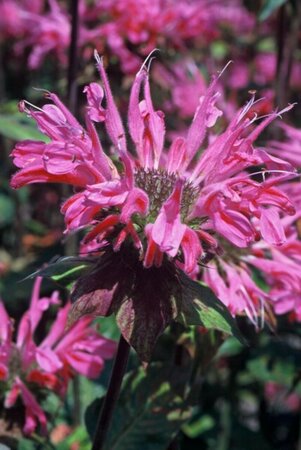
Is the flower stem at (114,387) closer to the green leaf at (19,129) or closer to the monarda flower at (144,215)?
the monarda flower at (144,215)

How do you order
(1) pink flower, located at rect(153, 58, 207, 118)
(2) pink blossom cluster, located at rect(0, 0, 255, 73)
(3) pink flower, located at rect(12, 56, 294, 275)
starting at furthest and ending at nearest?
1. (1) pink flower, located at rect(153, 58, 207, 118)
2. (2) pink blossom cluster, located at rect(0, 0, 255, 73)
3. (3) pink flower, located at rect(12, 56, 294, 275)

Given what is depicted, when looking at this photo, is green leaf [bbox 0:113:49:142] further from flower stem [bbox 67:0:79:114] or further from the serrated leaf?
the serrated leaf

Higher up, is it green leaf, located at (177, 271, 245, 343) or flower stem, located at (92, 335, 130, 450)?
green leaf, located at (177, 271, 245, 343)

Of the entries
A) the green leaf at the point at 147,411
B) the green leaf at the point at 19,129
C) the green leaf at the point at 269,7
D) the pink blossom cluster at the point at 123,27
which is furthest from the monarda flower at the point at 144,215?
the pink blossom cluster at the point at 123,27

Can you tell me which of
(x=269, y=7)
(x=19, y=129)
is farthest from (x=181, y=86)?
(x=19, y=129)

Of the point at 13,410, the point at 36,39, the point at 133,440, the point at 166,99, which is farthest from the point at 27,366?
the point at 36,39

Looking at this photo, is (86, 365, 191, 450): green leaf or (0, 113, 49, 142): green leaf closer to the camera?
(86, 365, 191, 450): green leaf

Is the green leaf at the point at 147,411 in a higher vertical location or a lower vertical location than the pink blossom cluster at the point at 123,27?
lower

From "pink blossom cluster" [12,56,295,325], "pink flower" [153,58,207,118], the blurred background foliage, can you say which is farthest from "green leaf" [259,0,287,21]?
"pink blossom cluster" [12,56,295,325]
